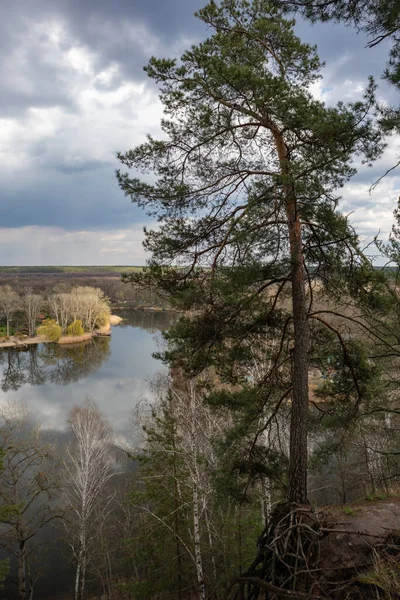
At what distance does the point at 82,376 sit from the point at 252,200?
28606mm

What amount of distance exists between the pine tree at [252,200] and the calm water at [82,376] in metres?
8.28

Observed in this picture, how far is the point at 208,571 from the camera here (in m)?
10.6

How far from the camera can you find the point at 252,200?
4797 mm

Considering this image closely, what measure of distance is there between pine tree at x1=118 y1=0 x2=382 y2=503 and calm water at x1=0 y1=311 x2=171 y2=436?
27.2ft

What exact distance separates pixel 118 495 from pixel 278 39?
15243mm

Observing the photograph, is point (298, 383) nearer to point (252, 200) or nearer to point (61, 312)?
point (252, 200)

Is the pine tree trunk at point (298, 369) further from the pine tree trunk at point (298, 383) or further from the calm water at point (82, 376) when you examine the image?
the calm water at point (82, 376)

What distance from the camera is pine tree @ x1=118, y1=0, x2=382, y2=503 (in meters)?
4.46

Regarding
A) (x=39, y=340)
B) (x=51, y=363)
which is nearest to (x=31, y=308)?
(x=39, y=340)

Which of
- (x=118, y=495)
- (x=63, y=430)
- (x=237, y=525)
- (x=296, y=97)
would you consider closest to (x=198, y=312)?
(x=296, y=97)

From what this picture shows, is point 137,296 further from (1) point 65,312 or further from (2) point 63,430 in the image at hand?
(1) point 65,312

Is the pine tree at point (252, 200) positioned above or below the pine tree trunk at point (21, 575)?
above

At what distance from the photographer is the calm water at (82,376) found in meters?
21.7

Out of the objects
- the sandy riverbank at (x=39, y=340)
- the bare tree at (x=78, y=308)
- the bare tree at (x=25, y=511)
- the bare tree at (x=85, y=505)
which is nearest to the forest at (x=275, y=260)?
the bare tree at (x=25, y=511)
